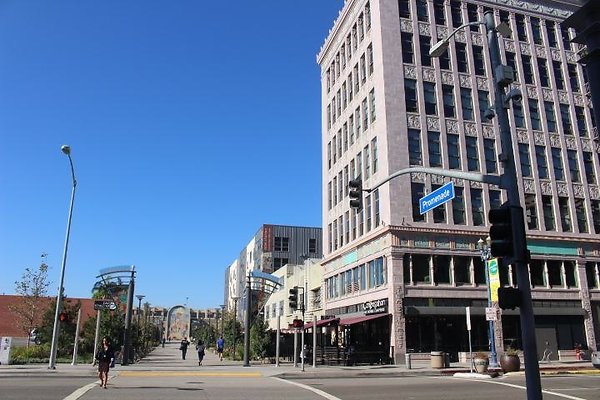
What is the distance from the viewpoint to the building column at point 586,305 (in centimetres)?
4012

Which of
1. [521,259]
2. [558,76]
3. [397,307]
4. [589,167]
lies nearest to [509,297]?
[521,259]

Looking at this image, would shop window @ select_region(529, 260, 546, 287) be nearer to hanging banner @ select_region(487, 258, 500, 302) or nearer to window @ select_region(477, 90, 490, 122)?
window @ select_region(477, 90, 490, 122)

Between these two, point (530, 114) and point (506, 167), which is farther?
point (530, 114)

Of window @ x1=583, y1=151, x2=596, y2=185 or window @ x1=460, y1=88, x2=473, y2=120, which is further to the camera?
window @ x1=583, y1=151, x2=596, y2=185

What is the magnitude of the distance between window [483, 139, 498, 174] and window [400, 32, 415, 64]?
8824mm

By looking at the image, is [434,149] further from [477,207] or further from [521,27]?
[521,27]

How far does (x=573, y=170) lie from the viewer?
45.0 m

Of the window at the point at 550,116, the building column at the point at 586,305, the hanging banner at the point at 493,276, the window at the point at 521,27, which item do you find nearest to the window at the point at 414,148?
the window at the point at 550,116

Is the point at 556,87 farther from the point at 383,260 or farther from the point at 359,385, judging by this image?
the point at 359,385

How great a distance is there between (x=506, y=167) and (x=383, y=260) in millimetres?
26745

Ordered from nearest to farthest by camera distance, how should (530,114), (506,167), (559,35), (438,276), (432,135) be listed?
1. (506,167)
2. (438,276)
3. (432,135)
4. (530,114)
5. (559,35)

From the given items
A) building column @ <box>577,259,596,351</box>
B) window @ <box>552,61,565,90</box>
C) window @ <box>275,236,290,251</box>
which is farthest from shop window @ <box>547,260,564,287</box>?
window @ <box>275,236,290,251</box>

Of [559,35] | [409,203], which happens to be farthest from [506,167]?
[559,35]

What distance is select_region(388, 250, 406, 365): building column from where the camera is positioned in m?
35.0
